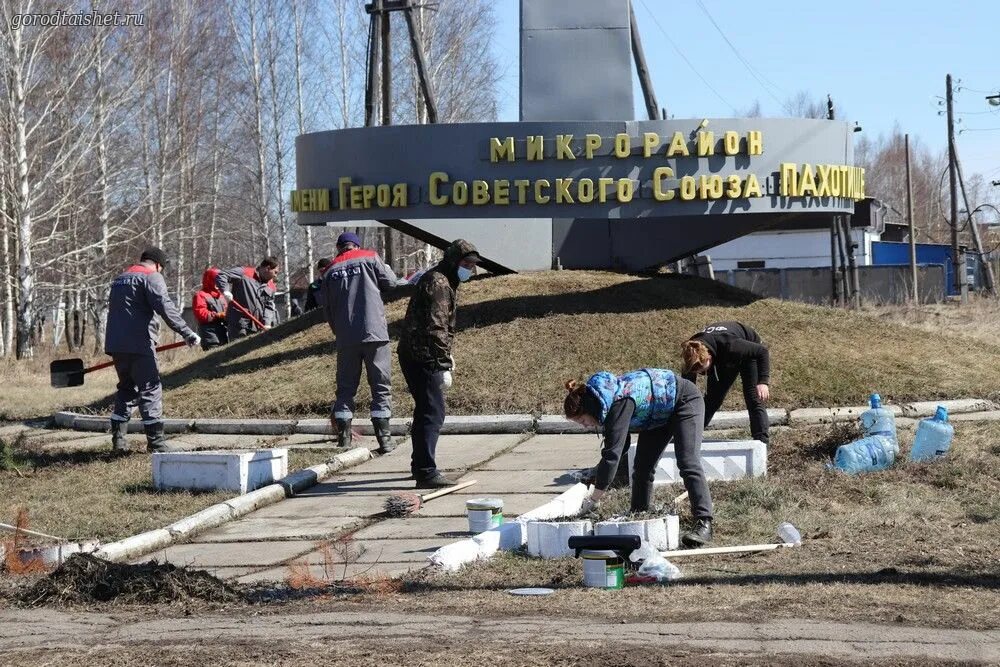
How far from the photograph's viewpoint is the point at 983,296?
45562 millimetres

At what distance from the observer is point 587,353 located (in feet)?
49.8

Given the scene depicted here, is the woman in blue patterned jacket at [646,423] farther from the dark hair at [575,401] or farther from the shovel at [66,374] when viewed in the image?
the shovel at [66,374]

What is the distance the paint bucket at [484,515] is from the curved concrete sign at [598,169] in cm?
852

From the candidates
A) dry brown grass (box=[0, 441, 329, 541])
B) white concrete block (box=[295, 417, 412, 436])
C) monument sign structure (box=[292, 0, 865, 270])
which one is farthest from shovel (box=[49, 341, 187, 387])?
monument sign structure (box=[292, 0, 865, 270])

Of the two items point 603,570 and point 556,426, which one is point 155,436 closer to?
point 556,426

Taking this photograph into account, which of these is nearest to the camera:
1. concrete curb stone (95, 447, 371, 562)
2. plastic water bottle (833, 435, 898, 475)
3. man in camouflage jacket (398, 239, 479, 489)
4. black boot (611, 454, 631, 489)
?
concrete curb stone (95, 447, 371, 562)

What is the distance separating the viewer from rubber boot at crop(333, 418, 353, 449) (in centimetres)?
1214

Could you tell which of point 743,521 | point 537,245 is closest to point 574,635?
point 743,521

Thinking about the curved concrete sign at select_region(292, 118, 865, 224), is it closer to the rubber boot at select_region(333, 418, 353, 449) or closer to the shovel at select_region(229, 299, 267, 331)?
the rubber boot at select_region(333, 418, 353, 449)

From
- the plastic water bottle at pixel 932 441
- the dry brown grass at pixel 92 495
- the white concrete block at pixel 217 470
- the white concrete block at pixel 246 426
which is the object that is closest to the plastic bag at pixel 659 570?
the dry brown grass at pixel 92 495

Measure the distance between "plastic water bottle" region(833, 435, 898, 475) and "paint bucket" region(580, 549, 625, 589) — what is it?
3578mm

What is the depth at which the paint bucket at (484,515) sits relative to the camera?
819 cm

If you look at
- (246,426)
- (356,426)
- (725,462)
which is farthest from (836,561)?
(246,426)

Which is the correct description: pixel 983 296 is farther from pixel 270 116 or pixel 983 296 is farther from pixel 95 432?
pixel 95 432
